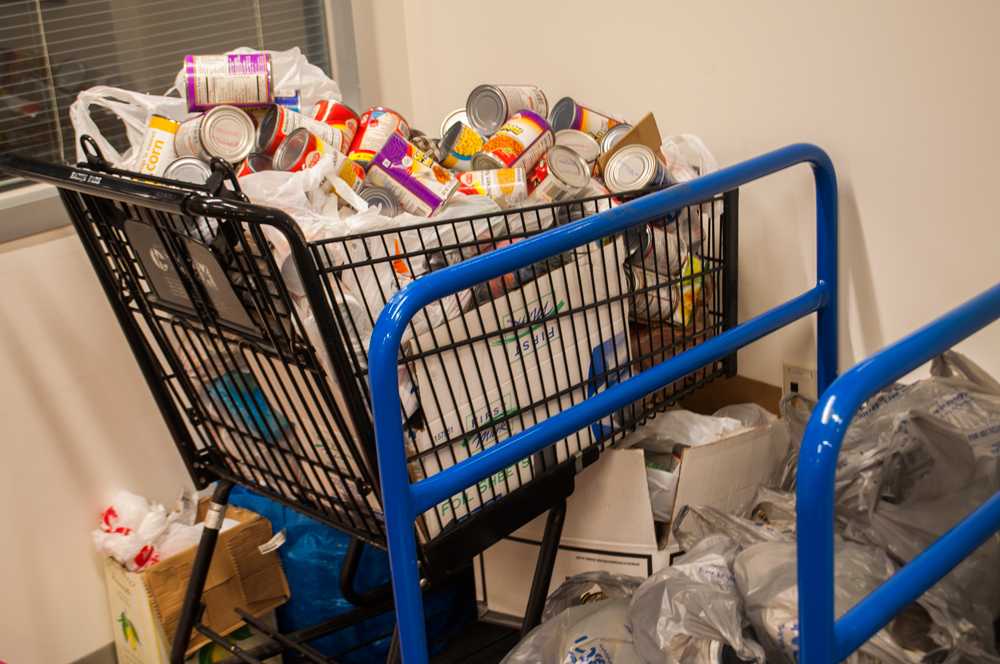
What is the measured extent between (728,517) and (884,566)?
1.15ft

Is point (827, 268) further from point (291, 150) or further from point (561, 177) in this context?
point (291, 150)

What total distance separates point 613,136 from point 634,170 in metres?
0.22

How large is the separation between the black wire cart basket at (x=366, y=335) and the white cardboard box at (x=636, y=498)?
0.11 meters

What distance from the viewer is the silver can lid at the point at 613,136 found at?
7.15ft

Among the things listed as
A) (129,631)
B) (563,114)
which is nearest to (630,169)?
(563,114)

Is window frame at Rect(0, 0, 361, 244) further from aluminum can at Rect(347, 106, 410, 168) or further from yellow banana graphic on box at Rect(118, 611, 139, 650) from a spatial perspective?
yellow banana graphic on box at Rect(118, 611, 139, 650)

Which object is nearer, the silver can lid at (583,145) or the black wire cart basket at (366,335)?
the black wire cart basket at (366,335)

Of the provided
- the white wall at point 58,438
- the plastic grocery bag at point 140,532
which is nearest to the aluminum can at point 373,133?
the white wall at point 58,438

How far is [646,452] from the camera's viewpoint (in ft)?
6.93

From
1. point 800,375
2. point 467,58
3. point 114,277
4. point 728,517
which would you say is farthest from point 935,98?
point 114,277

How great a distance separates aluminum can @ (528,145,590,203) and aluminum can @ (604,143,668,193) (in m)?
0.05

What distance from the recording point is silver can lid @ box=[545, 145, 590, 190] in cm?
200

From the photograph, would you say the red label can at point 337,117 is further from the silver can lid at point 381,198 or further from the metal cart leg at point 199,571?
the metal cart leg at point 199,571

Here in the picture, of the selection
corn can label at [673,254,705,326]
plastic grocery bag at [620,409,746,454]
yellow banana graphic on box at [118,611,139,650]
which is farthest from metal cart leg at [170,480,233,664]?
corn can label at [673,254,705,326]
